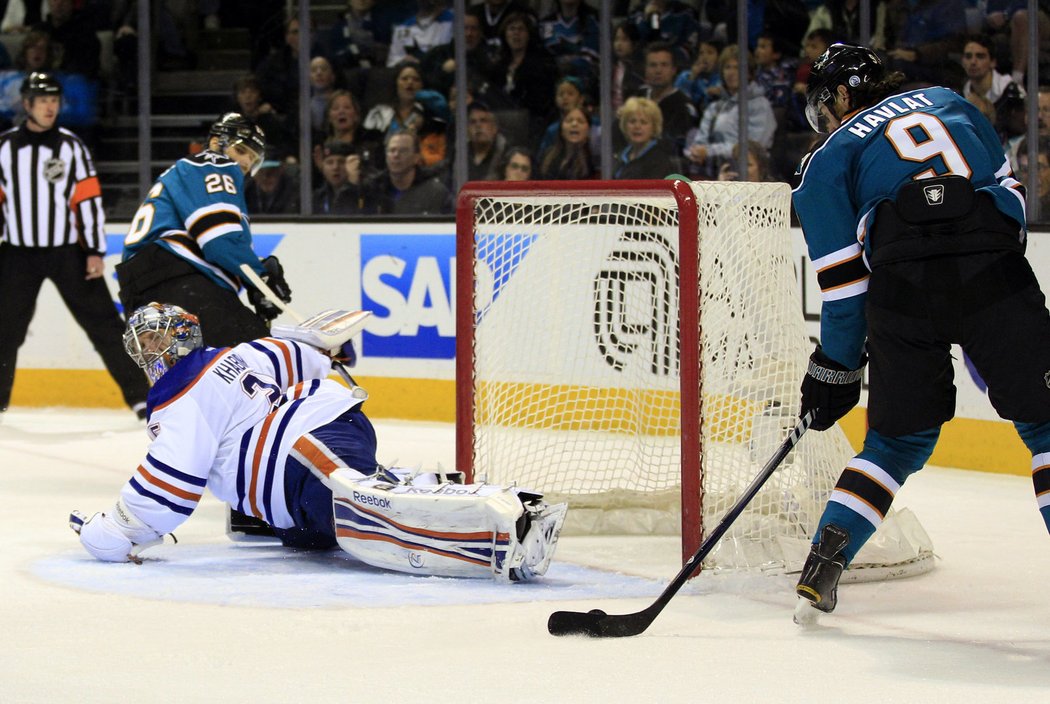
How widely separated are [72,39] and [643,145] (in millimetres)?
2752

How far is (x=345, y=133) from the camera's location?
6.70 meters

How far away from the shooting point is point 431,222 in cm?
619

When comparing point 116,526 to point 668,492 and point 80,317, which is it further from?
point 80,317

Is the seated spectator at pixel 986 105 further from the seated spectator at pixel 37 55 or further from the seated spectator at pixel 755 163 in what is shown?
the seated spectator at pixel 37 55

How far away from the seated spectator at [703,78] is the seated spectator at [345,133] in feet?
4.18

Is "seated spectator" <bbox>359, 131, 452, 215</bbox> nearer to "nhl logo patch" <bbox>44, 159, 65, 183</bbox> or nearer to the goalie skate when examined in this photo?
"nhl logo patch" <bbox>44, 159, 65, 183</bbox>

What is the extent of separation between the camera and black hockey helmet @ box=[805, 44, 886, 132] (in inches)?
118

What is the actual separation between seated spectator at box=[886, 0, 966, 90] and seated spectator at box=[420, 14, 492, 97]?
1612 mm

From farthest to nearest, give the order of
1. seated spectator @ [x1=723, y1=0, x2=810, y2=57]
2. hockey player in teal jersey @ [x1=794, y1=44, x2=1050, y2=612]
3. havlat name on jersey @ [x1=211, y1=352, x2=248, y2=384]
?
seated spectator @ [x1=723, y1=0, x2=810, y2=57], havlat name on jersey @ [x1=211, y1=352, x2=248, y2=384], hockey player in teal jersey @ [x1=794, y1=44, x2=1050, y2=612]

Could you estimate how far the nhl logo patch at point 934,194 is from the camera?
9.19ft

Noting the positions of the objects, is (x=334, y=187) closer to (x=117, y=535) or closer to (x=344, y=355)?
(x=344, y=355)

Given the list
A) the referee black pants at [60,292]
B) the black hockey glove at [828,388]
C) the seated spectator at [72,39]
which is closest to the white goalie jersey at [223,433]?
the black hockey glove at [828,388]

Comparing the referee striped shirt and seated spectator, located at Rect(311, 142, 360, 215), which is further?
seated spectator, located at Rect(311, 142, 360, 215)

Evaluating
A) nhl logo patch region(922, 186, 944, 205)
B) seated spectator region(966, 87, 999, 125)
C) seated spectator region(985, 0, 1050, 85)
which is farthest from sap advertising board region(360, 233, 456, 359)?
nhl logo patch region(922, 186, 944, 205)
